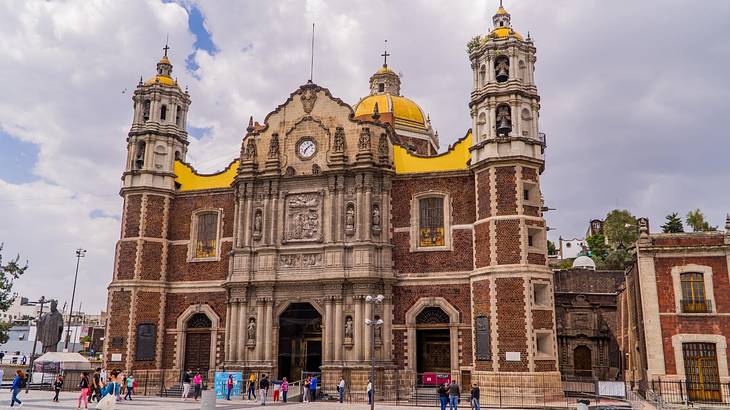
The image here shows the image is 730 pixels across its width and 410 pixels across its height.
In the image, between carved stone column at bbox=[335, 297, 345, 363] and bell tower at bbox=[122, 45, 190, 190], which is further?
bell tower at bbox=[122, 45, 190, 190]

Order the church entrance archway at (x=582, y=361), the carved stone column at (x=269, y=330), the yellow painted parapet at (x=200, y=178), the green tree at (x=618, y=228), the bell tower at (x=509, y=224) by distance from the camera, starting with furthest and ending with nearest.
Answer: the green tree at (x=618, y=228), the church entrance archway at (x=582, y=361), the yellow painted parapet at (x=200, y=178), the carved stone column at (x=269, y=330), the bell tower at (x=509, y=224)

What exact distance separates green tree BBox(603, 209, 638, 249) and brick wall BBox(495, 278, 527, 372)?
181ft

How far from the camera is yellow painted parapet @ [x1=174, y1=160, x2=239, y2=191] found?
38.2 meters

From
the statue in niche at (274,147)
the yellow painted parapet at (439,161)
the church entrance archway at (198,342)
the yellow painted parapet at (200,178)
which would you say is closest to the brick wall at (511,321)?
the yellow painted parapet at (439,161)

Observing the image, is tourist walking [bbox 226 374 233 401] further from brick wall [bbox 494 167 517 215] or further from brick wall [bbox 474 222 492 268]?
brick wall [bbox 494 167 517 215]

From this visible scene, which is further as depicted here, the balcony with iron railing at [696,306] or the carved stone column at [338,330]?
the carved stone column at [338,330]

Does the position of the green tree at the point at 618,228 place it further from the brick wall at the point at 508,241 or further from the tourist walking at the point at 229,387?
the tourist walking at the point at 229,387

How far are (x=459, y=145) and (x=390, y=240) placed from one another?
6.34m

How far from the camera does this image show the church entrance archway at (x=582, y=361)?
4675 cm

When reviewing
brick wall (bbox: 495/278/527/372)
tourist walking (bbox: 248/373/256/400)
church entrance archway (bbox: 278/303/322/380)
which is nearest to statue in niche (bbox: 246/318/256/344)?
church entrance archway (bbox: 278/303/322/380)

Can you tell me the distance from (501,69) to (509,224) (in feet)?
28.9

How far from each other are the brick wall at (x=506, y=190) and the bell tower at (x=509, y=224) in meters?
0.05

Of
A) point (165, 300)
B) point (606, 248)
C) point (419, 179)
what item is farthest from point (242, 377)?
point (606, 248)

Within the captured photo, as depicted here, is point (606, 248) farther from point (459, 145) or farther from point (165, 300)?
point (165, 300)
